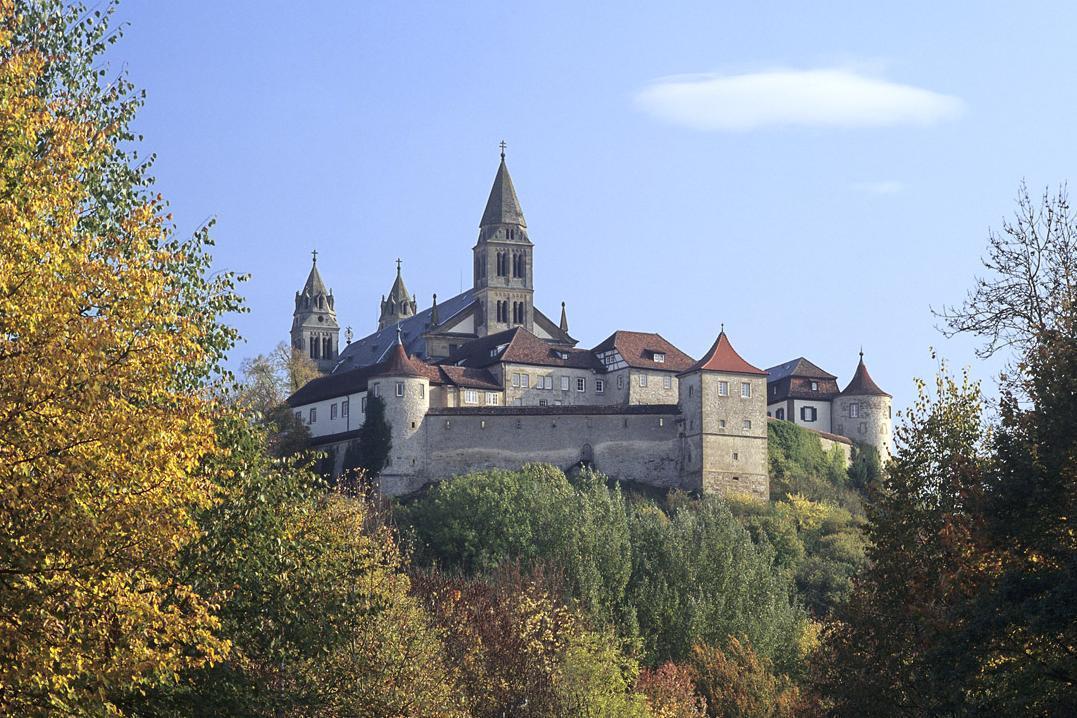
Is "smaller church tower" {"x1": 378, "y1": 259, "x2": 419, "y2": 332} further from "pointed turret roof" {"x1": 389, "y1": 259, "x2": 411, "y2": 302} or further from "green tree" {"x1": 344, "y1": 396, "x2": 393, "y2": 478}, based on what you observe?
"green tree" {"x1": 344, "y1": 396, "x2": 393, "y2": 478}

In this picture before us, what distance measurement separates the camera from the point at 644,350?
95.1 metres

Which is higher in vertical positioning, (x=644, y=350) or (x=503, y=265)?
(x=503, y=265)

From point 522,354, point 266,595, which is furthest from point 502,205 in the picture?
point 266,595

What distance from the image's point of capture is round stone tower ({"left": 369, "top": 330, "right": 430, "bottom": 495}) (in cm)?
8381

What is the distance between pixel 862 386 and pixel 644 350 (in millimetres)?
12893

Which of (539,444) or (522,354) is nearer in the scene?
(539,444)

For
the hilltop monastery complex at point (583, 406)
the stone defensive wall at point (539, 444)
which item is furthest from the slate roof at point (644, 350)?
the stone defensive wall at point (539, 444)

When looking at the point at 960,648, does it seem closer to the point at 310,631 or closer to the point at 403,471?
the point at 310,631

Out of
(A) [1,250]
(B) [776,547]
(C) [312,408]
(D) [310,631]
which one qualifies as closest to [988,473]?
(D) [310,631]

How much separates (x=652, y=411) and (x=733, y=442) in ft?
14.6

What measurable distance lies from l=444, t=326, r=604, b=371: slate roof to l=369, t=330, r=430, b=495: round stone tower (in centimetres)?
823

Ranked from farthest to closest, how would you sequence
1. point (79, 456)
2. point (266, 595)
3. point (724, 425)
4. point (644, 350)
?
1. point (644, 350)
2. point (724, 425)
3. point (266, 595)
4. point (79, 456)

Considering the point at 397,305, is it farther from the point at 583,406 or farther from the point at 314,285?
the point at 583,406

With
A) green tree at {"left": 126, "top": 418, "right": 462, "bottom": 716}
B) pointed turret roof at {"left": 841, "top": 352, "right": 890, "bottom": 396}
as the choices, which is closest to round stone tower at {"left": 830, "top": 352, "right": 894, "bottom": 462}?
pointed turret roof at {"left": 841, "top": 352, "right": 890, "bottom": 396}
